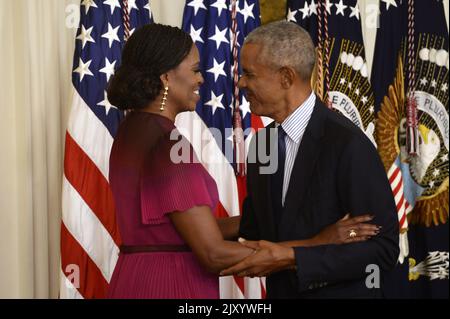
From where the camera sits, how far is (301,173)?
7.27 ft

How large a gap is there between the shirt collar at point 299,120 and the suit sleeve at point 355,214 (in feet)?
0.72

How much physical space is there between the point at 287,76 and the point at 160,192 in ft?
1.88

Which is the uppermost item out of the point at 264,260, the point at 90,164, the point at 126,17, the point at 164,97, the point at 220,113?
the point at 126,17

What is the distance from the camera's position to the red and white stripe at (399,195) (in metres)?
3.93

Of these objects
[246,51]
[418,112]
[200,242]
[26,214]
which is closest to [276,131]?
[246,51]

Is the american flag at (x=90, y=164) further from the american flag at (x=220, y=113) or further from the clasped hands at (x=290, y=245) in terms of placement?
the clasped hands at (x=290, y=245)

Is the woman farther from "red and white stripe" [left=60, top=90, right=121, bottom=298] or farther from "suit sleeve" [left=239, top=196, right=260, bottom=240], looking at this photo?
"red and white stripe" [left=60, top=90, right=121, bottom=298]

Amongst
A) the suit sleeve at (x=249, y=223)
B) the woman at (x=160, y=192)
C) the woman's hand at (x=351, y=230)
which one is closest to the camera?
the woman's hand at (x=351, y=230)

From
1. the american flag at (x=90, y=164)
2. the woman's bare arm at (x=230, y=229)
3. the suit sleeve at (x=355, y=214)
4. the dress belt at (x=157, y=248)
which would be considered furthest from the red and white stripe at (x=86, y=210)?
the suit sleeve at (x=355, y=214)

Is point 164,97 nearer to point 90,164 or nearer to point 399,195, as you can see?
point 90,164

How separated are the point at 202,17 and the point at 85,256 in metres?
1.34

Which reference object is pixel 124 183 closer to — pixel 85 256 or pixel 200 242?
pixel 200 242

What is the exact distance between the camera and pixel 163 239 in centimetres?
228

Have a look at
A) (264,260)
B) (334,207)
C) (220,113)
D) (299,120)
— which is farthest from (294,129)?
(220,113)
